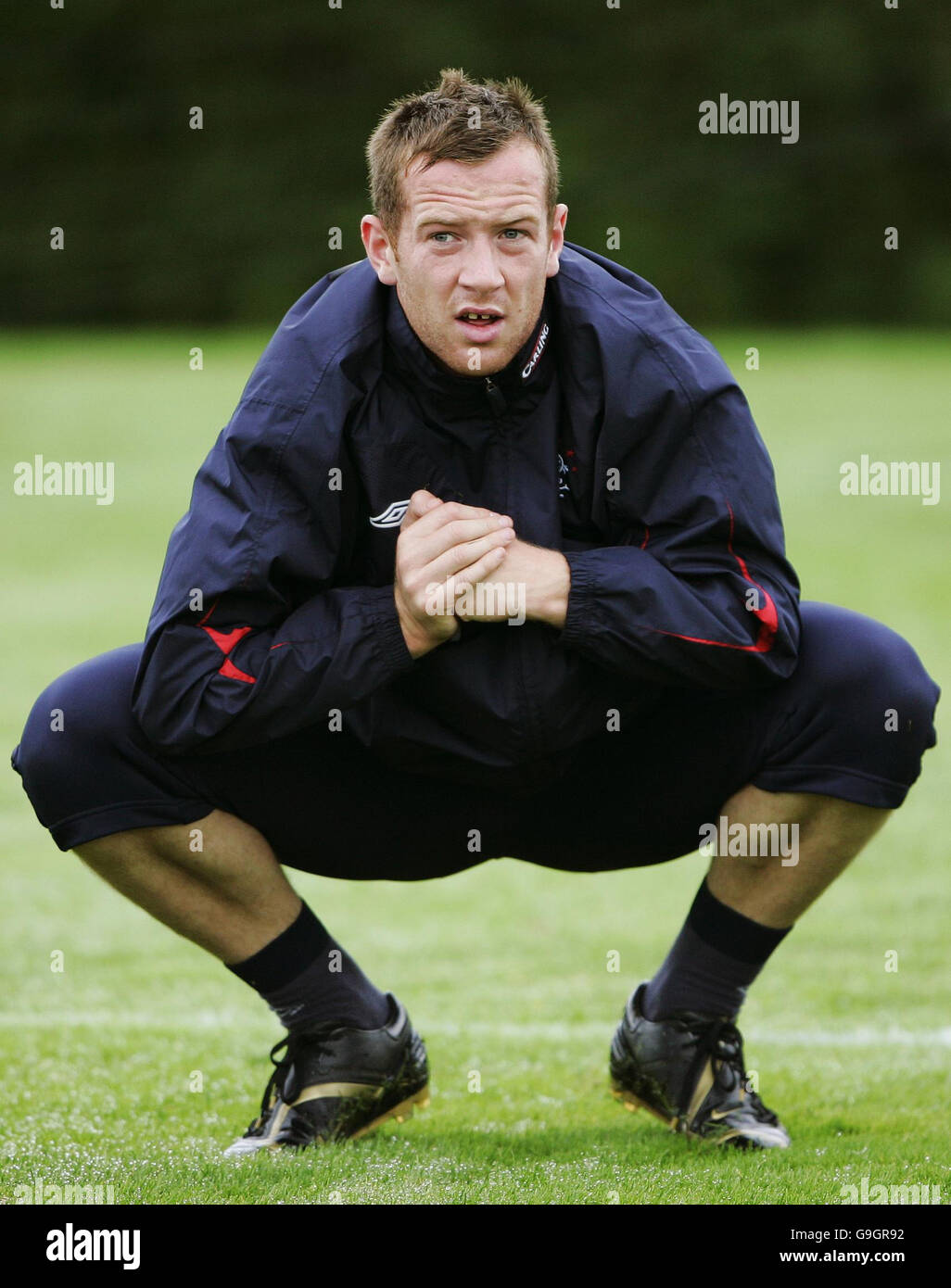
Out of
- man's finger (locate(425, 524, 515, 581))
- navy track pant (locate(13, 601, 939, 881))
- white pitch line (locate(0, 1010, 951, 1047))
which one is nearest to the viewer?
man's finger (locate(425, 524, 515, 581))

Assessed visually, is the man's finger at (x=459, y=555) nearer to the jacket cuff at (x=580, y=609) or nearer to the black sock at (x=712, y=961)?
the jacket cuff at (x=580, y=609)

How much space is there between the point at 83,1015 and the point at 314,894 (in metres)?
1.01

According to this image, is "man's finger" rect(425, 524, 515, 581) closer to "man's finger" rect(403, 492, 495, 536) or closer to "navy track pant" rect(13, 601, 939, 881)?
"man's finger" rect(403, 492, 495, 536)

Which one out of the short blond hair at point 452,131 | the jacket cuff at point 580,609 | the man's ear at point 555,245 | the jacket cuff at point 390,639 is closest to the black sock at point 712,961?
the jacket cuff at point 580,609

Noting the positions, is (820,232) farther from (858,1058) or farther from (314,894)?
(858,1058)

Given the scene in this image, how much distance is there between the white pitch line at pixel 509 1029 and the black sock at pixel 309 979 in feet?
1.91

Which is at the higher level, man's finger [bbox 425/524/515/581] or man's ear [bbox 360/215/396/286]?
man's ear [bbox 360/215/396/286]

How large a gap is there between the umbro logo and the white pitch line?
105 cm

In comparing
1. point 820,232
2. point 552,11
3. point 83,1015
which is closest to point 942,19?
point 820,232

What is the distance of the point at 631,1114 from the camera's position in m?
2.36

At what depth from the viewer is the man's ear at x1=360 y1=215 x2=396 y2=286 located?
2.09 metres

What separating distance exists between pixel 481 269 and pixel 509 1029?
4.57 ft

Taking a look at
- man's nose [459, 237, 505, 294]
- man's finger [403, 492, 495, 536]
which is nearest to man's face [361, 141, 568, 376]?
man's nose [459, 237, 505, 294]

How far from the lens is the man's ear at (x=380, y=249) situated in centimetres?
209
